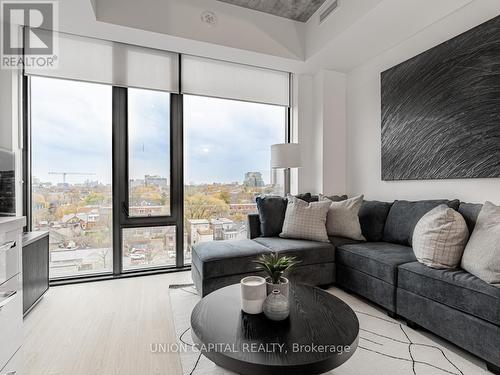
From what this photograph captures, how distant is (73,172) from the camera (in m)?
2.96

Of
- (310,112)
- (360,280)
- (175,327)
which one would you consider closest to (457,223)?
(360,280)

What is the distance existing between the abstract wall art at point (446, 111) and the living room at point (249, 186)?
16mm

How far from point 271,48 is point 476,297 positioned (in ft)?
10.1

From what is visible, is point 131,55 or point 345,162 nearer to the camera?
point 131,55

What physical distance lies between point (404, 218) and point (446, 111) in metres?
1.07

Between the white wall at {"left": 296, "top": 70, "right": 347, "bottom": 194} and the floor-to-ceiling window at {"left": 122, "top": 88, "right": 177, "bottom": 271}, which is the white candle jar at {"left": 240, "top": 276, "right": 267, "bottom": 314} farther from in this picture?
the white wall at {"left": 296, "top": 70, "right": 347, "bottom": 194}

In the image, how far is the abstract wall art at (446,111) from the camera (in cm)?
219

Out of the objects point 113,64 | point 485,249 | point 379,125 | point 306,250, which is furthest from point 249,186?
point 485,249

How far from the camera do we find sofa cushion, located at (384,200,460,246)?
98.1 inches

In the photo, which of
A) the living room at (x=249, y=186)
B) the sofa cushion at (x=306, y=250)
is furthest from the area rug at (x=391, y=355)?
the sofa cushion at (x=306, y=250)

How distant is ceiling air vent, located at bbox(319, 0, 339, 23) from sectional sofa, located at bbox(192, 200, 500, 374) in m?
2.16

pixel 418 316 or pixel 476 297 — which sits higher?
pixel 476 297

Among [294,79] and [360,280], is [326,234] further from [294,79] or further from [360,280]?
[294,79]

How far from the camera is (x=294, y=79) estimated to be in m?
3.91
